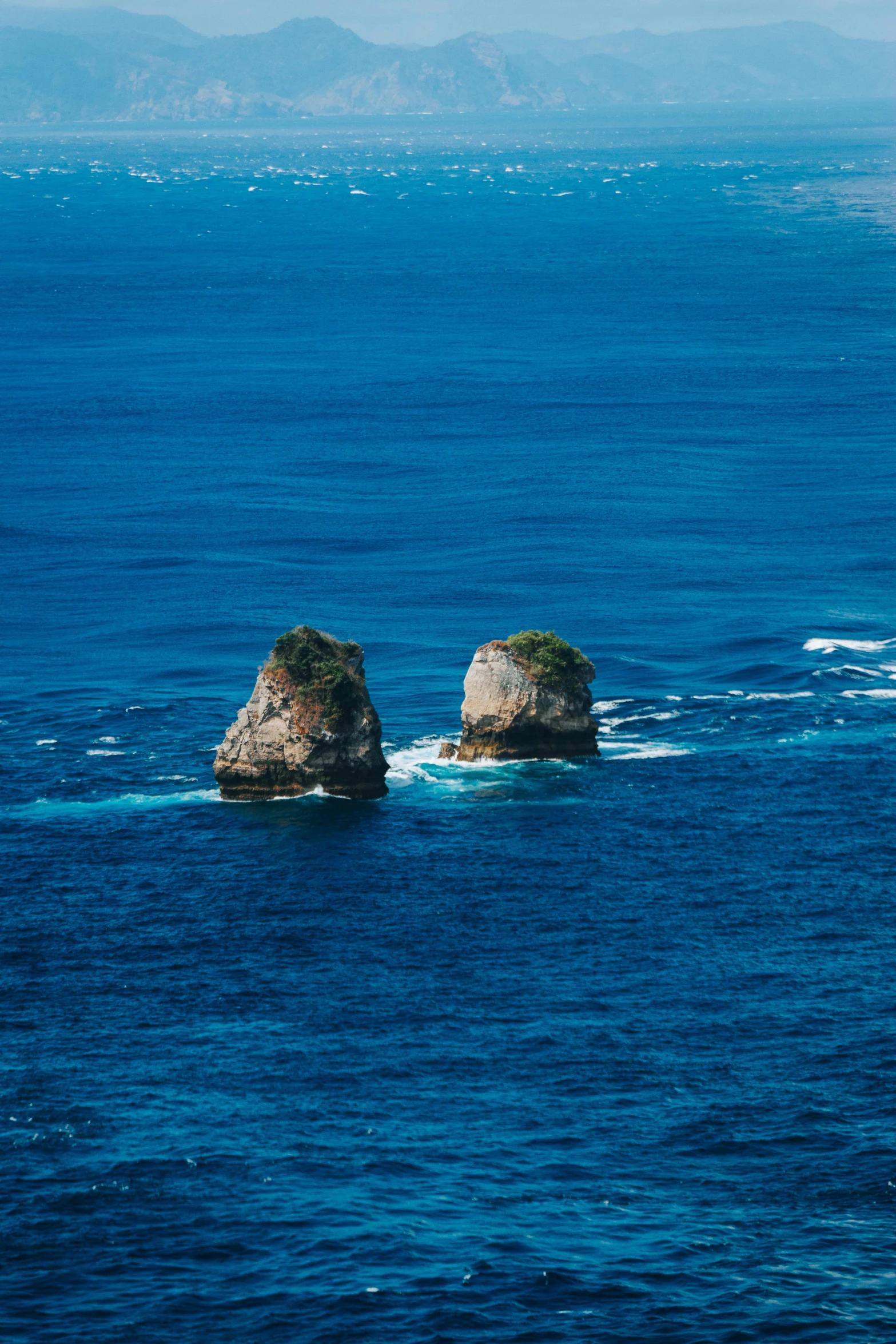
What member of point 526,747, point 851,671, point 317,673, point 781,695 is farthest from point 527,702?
point 851,671

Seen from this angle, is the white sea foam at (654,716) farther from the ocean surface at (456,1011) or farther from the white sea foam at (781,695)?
the white sea foam at (781,695)

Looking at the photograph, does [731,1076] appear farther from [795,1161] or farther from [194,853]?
[194,853]

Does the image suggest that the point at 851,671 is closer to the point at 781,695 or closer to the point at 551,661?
the point at 781,695

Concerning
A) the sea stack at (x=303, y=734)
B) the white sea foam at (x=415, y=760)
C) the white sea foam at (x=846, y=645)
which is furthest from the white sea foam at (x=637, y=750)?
the white sea foam at (x=846, y=645)

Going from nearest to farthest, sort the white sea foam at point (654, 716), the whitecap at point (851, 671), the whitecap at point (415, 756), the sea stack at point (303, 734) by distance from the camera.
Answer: the sea stack at point (303, 734) → the whitecap at point (415, 756) → the white sea foam at point (654, 716) → the whitecap at point (851, 671)

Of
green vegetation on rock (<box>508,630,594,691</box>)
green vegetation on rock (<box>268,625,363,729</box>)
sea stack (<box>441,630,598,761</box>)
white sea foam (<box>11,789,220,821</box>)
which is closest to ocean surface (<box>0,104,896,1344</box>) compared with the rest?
white sea foam (<box>11,789,220,821</box>)

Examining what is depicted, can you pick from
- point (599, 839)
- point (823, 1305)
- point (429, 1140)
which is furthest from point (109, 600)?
point (823, 1305)

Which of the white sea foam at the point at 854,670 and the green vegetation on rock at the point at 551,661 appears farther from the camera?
the white sea foam at the point at 854,670
